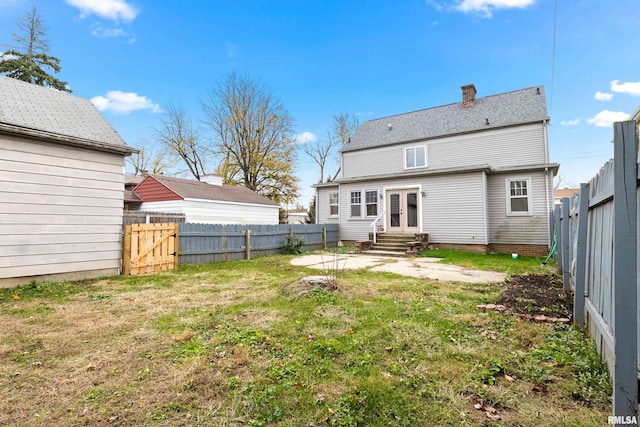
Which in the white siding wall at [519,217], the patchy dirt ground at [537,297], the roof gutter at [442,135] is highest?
the roof gutter at [442,135]

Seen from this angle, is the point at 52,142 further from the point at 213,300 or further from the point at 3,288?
the point at 213,300

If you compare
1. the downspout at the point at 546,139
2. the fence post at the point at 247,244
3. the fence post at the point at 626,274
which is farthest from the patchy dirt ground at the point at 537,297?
the downspout at the point at 546,139

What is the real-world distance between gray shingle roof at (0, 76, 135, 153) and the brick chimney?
16072 millimetres

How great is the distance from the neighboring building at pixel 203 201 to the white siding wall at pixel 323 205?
4.16 meters

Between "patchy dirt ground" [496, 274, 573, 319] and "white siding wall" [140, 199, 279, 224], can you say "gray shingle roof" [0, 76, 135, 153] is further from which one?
Result: "patchy dirt ground" [496, 274, 573, 319]

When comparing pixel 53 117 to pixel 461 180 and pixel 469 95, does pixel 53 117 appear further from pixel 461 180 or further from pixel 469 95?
pixel 469 95

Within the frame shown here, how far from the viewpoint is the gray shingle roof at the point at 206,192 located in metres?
16.1

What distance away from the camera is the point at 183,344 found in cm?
322

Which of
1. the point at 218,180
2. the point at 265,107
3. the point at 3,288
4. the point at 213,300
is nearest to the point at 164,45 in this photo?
the point at 218,180

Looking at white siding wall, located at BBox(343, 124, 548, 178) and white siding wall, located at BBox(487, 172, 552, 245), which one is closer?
white siding wall, located at BBox(487, 172, 552, 245)

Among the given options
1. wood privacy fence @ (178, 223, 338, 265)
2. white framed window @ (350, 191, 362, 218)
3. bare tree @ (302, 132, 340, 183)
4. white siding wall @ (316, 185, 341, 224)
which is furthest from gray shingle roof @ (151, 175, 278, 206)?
bare tree @ (302, 132, 340, 183)

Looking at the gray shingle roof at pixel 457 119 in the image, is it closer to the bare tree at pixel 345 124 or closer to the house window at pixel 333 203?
the house window at pixel 333 203

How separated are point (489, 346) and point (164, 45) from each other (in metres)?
20.1

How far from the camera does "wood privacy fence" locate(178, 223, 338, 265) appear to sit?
9469 millimetres
